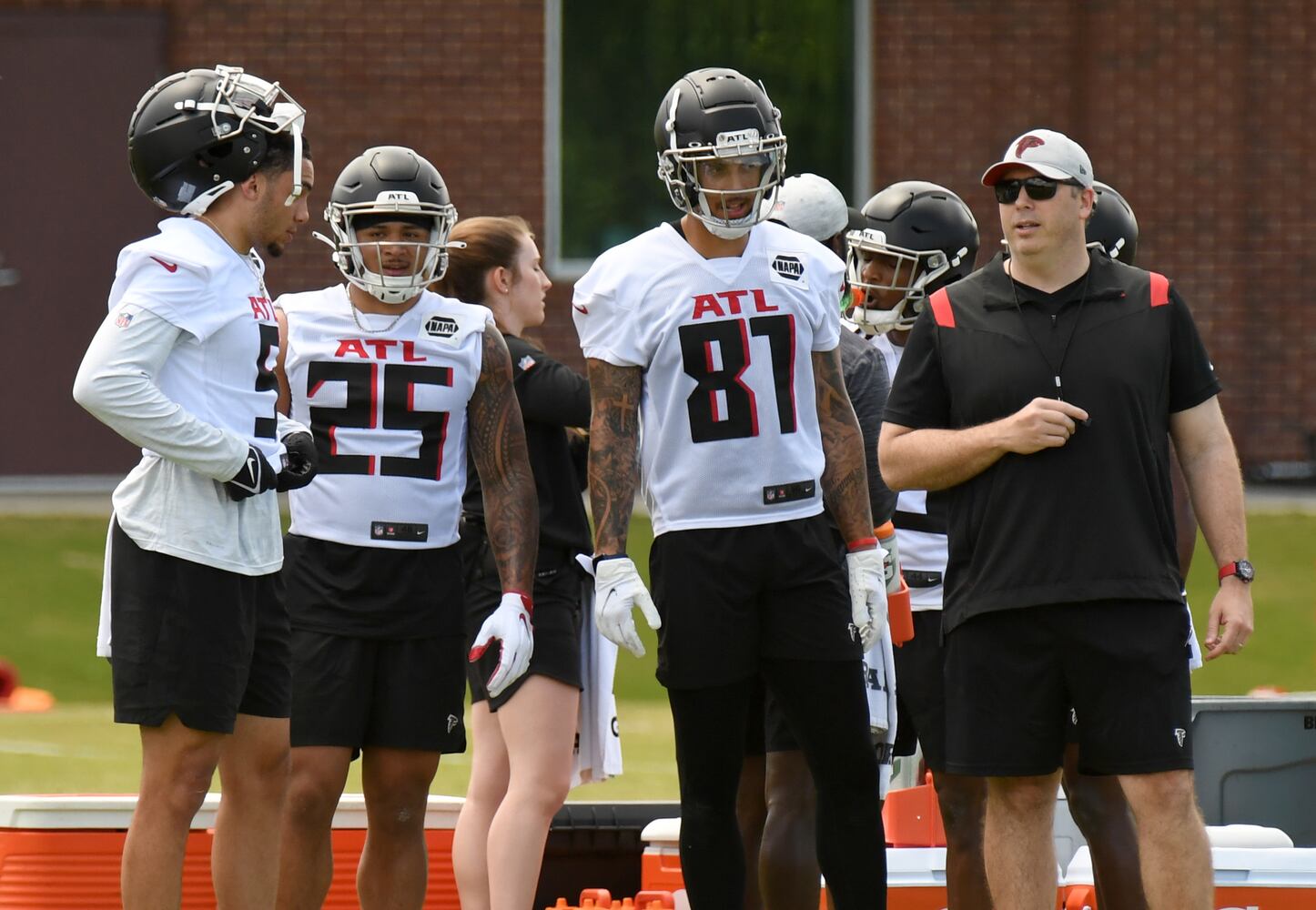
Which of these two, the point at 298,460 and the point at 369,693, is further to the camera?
the point at 369,693

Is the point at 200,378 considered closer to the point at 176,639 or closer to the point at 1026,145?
the point at 176,639

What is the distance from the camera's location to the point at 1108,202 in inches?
232

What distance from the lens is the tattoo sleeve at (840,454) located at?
4871 millimetres

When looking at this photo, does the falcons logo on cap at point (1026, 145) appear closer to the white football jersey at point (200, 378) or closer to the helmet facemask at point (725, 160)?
the helmet facemask at point (725, 160)

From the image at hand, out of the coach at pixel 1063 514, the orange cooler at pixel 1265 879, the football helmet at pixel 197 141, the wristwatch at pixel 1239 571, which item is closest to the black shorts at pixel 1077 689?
the coach at pixel 1063 514

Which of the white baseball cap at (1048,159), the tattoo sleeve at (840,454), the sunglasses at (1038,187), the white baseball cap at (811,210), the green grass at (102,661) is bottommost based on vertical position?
the green grass at (102,661)

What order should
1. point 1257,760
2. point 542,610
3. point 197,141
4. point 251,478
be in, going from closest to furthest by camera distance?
1. point 251,478
2. point 197,141
3. point 542,610
4. point 1257,760

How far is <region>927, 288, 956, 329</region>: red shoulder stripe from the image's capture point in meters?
4.72

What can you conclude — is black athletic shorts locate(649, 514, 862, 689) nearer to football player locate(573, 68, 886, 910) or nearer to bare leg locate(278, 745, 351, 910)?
football player locate(573, 68, 886, 910)

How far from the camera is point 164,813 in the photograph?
433cm

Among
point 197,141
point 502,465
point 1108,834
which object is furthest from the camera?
point 502,465

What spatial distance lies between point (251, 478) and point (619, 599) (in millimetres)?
861

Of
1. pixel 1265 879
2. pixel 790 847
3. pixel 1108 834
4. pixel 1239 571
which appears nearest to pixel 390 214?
pixel 790 847

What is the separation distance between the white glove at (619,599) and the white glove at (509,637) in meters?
0.30
